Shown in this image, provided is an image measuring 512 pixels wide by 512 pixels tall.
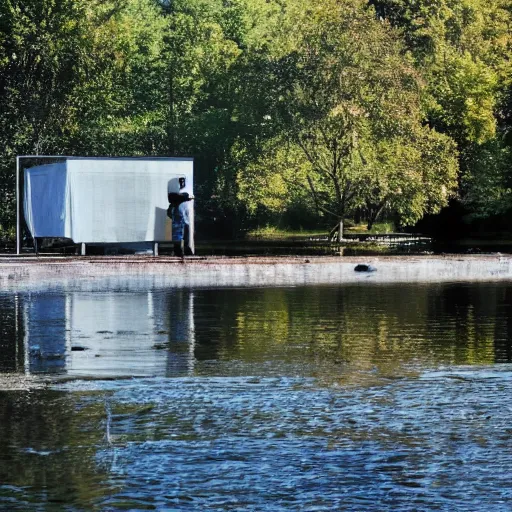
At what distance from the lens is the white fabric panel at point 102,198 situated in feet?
127

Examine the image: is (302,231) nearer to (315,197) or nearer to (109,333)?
(315,197)

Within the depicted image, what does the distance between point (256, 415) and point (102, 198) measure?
90.6 feet

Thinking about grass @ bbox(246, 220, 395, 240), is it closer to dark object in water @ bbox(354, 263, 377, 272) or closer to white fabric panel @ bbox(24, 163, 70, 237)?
white fabric panel @ bbox(24, 163, 70, 237)

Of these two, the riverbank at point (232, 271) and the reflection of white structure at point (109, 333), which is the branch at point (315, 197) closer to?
the riverbank at point (232, 271)

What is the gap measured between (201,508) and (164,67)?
63487 mm

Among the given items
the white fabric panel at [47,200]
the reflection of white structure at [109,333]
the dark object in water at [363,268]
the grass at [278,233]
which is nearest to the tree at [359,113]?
the grass at [278,233]

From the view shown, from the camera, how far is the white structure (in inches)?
1522

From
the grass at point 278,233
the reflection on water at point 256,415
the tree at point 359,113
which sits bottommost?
the reflection on water at point 256,415

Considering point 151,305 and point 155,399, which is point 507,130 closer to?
point 151,305

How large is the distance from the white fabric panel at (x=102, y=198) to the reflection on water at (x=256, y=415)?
1693 cm

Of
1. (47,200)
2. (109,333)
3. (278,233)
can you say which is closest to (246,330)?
(109,333)

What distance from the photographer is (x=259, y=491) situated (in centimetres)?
902

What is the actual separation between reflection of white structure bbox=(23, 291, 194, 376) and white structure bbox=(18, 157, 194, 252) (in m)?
11.0

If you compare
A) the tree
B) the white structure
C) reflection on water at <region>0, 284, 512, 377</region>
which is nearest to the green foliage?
the tree
